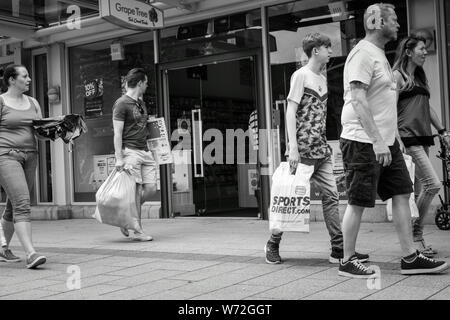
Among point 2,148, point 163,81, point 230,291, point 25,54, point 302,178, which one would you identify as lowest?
point 230,291

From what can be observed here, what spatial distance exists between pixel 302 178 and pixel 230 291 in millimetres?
1345

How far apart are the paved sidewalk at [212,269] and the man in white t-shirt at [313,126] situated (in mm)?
261

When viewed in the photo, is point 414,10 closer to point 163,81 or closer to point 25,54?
point 163,81

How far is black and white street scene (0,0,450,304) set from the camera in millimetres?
4715

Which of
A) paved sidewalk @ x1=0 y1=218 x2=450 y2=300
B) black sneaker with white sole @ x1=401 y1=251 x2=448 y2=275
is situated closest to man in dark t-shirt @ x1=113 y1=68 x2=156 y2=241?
paved sidewalk @ x1=0 y1=218 x2=450 y2=300

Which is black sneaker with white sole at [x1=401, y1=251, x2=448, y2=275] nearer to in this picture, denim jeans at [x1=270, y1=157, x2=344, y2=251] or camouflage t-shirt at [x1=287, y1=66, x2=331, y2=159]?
denim jeans at [x1=270, y1=157, x2=344, y2=251]

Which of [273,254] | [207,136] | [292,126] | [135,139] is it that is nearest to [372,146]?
[292,126]

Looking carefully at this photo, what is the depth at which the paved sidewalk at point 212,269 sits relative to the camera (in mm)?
4371

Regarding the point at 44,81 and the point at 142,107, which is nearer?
the point at 142,107

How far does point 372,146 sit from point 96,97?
808cm

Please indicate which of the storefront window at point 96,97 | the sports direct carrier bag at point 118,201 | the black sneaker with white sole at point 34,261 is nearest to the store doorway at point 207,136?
the storefront window at point 96,97
